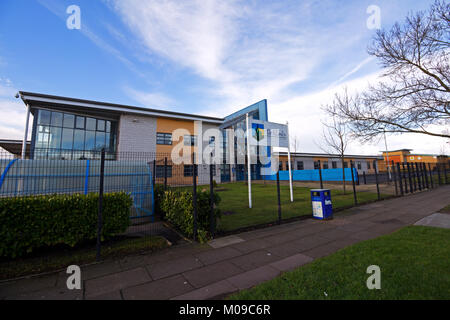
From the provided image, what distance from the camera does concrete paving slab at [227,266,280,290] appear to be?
312 cm

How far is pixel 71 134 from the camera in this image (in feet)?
65.0

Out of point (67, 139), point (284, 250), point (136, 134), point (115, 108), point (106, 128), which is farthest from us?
point (136, 134)

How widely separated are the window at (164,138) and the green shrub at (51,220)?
20.1 metres

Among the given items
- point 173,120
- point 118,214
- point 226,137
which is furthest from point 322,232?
point 226,137

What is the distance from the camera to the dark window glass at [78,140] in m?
20.0

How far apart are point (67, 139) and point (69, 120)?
2.06 m

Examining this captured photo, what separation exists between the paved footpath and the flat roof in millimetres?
21304

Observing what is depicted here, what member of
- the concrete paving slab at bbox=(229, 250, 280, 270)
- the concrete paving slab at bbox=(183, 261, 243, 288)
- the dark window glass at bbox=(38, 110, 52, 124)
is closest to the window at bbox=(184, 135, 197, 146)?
the dark window glass at bbox=(38, 110, 52, 124)

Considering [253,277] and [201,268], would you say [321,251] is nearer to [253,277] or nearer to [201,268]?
[253,277]

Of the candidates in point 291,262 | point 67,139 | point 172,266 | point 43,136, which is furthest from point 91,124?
point 291,262

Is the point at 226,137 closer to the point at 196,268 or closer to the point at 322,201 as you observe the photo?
the point at 322,201

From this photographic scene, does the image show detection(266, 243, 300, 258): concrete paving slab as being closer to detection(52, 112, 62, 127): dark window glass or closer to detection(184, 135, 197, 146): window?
detection(184, 135, 197, 146): window

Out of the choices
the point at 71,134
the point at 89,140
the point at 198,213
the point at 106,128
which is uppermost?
the point at 106,128

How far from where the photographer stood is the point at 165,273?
3.61 meters
